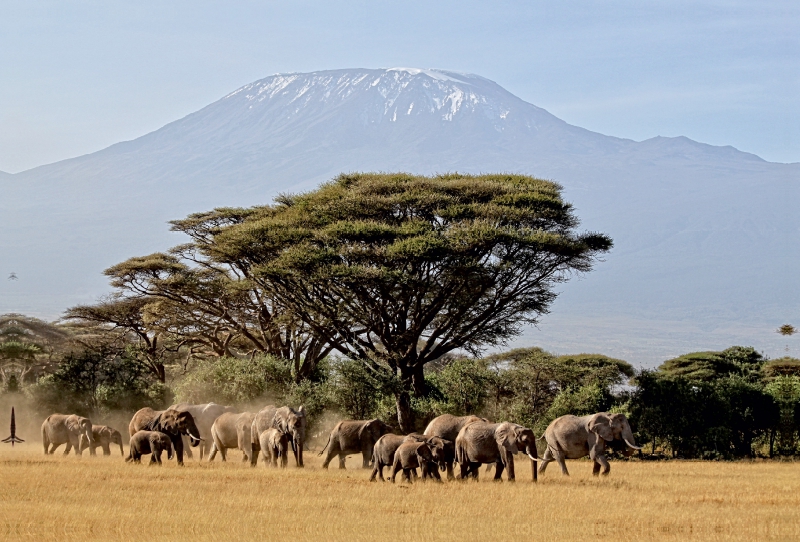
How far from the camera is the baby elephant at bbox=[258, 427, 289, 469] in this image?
3216 cm

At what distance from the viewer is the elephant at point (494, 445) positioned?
28.0 meters

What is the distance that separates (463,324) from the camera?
44969mm

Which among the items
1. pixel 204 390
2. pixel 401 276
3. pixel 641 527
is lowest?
pixel 641 527

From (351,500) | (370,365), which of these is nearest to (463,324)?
(370,365)

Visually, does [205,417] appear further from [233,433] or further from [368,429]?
[368,429]

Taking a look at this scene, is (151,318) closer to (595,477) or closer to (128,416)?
(128,416)

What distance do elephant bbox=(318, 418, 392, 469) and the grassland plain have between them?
1019 millimetres

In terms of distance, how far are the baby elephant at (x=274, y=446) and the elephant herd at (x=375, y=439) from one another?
3cm

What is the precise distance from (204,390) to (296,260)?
9324 mm

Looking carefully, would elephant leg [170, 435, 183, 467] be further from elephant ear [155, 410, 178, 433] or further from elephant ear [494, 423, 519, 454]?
elephant ear [494, 423, 519, 454]

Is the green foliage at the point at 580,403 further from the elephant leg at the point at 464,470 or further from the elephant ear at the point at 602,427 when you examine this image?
the elephant leg at the point at 464,470

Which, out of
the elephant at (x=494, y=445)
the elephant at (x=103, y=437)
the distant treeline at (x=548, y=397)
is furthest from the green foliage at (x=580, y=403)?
the elephant at (x=103, y=437)

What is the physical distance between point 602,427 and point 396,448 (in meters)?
5.37

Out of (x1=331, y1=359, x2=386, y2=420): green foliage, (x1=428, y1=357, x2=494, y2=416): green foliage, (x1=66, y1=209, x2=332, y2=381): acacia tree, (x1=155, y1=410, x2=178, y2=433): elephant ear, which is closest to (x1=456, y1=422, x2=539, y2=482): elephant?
(x1=155, y1=410, x2=178, y2=433): elephant ear
